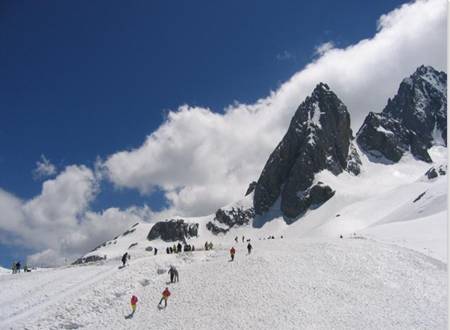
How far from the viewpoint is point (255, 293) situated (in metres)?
39.5

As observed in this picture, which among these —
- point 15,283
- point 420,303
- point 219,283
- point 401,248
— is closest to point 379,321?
Result: point 420,303

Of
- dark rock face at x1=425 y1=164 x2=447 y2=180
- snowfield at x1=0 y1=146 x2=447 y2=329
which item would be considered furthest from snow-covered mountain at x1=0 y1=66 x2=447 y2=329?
dark rock face at x1=425 y1=164 x2=447 y2=180

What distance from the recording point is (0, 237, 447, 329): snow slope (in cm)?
3444

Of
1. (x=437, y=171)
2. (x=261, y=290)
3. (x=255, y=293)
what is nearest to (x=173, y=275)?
(x=255, y=293)

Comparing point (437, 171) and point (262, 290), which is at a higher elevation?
point (437, 171)

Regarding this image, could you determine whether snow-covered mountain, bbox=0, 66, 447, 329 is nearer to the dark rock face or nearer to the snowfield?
the snowfield

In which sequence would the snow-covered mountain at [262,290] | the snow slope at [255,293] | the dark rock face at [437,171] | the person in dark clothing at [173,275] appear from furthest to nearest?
the dark rock face at [437,171], the person in dark clothing at [173,275], the snow-covered mountain at [262,290], the snow slope at [255,293]

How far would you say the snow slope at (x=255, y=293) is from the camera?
113 feet

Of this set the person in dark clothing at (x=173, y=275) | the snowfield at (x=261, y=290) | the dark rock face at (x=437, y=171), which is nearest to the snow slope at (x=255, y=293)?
the snowfield at (x=261, y=290)

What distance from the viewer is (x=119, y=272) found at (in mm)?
46844

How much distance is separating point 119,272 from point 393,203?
4582 inches

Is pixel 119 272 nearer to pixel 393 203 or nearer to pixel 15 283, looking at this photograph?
pixel 15 283

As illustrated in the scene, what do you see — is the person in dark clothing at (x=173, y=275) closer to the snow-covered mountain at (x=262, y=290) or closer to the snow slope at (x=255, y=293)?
the snow-covered mountain at (x=262, y=290)

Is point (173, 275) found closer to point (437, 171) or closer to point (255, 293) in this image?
point (255, 293)
